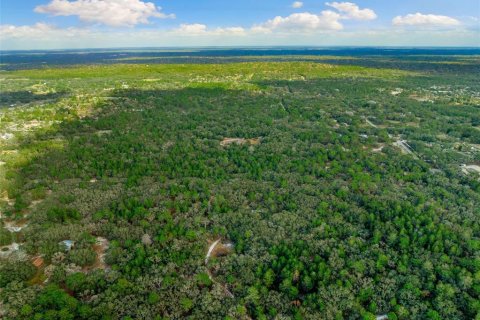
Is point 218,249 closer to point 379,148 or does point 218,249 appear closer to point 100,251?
point 100,251

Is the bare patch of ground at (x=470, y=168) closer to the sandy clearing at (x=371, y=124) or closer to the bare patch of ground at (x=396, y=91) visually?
the sandy clearing at (x=371, y=124)

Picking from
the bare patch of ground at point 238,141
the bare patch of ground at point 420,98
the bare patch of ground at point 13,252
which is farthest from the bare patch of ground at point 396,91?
the bare patch of ground at point 13,252

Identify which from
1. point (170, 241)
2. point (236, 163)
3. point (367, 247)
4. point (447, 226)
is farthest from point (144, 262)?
point (447, 226)

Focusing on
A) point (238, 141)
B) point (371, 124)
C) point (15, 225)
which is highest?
point (371, 124)

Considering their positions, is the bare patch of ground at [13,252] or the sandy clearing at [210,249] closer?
the bare patch of ground at [13,252]

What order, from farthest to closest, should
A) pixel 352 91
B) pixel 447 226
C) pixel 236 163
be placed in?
pixel 352 91 < pixel 236 163 < pixel 447 226

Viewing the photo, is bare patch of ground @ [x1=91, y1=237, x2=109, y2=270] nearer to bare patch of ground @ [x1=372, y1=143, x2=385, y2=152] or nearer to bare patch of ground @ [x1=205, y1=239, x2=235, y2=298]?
bare patch of ground @ [x1=205, y1=239, x2=235, y2=298]

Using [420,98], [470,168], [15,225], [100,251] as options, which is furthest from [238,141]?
[420,98]

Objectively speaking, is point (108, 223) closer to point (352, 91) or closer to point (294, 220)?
point (294, 220)
